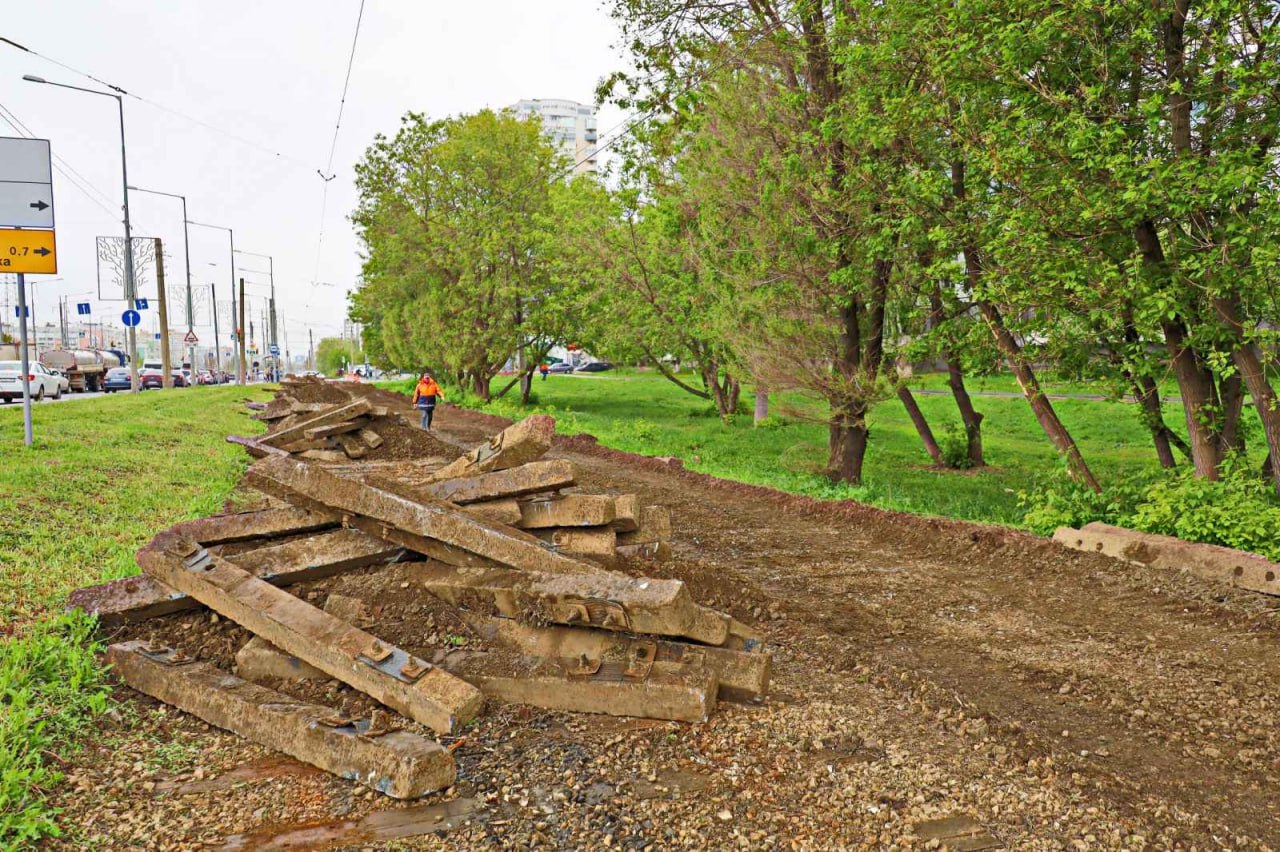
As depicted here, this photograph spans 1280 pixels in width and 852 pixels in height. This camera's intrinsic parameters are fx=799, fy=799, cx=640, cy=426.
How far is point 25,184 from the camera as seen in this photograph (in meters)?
11.0

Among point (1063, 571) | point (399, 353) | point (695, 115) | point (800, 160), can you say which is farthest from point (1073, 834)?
point (399, 353)

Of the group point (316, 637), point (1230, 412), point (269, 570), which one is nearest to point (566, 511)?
point (316, 637)

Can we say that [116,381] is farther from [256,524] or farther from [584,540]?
[584,540]

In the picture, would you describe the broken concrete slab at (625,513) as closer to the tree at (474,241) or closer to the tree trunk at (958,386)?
the tree trunk at (958,386)

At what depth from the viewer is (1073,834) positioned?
3131 mm

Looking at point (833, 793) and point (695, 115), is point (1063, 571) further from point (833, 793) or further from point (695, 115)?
point (695, 115)

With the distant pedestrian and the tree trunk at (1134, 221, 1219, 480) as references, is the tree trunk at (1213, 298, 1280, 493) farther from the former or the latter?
the distant pedestrian

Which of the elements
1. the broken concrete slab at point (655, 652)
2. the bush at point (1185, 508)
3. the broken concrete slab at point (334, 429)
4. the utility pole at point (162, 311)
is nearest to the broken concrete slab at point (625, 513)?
the broken concrete slab at point (655, 652)

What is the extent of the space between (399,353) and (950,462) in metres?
26.4

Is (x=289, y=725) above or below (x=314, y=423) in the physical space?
below

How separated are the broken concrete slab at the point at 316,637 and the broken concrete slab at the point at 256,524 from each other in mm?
313

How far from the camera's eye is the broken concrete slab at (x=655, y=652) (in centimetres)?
413

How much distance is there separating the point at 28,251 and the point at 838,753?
12.6 m

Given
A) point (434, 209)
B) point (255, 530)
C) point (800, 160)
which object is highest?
point (434, 209)
